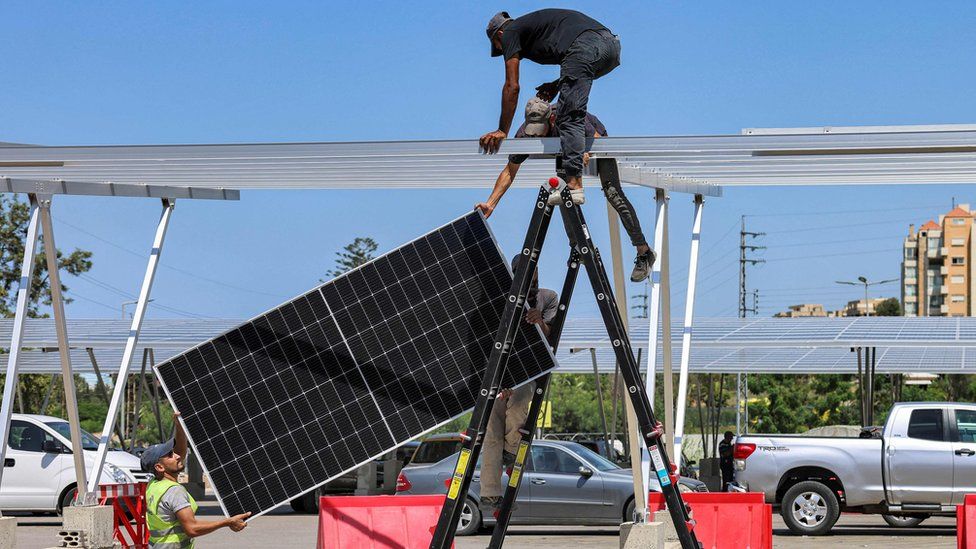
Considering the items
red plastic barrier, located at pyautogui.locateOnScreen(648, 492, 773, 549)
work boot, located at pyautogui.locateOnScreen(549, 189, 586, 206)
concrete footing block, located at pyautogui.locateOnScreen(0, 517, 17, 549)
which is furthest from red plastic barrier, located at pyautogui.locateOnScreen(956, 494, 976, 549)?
concrete footing block, located at pyautogui.locateOnScreen(0, 517, 17, 549)

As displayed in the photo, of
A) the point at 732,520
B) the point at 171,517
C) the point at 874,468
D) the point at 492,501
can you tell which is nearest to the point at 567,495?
the point at 874,468

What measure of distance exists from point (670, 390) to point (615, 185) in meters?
3.92

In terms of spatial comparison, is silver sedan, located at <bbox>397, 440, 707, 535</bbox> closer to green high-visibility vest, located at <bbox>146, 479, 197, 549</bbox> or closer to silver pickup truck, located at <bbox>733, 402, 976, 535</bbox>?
silver pickup truck, located at <bbox>733, 402, 976, 535</bbox>

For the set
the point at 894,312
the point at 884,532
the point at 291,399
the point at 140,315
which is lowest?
the point at 884,532

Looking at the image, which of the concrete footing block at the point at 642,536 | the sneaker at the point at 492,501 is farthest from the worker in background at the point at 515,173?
the concrete footing block at the point at 642,536

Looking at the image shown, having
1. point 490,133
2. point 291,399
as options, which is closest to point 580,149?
point 490,133

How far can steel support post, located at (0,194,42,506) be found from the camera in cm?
1250

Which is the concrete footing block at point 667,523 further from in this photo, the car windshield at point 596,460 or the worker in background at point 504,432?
the car windshield at point 596,460

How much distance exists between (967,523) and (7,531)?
31.5 feet

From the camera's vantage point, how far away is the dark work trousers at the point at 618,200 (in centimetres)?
923

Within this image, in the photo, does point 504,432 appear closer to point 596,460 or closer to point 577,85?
point 577,85

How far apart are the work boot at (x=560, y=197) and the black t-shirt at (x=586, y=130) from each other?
1.24 ft

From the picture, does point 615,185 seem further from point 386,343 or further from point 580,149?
point 386,343

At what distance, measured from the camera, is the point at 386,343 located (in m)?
9.72
